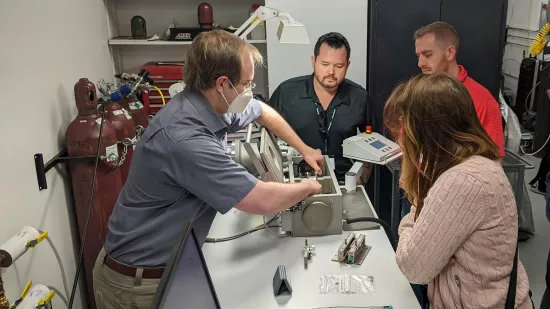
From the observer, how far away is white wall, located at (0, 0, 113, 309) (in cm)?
165

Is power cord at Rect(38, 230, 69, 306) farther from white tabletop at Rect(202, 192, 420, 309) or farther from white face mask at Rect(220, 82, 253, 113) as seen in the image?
white face mask at Rect(220, 82, 253, 113)

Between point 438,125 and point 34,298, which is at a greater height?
point 438,125

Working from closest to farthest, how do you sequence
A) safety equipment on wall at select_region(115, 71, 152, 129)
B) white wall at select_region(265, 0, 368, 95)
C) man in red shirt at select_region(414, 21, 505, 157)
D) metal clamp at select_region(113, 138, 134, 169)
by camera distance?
metal clamp at select_region(113, 138, 134, 169) < man in red shirt at select_region(414, 21, 505, 157) < safety equipment on wall at select_region(115, 71, 152, 129) < white wall at select_region(265, 0, 368, 95)

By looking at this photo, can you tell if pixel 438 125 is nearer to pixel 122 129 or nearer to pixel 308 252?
pixel 308 252

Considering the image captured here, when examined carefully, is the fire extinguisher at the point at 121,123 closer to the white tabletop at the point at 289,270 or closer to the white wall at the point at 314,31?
the white tabletop at the point at 289,270

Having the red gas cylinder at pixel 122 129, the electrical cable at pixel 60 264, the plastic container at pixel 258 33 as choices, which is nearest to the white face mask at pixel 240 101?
the red gas cylinder at pixel 122 129

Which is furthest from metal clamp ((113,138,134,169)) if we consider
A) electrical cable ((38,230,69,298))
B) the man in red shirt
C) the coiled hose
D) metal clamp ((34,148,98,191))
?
the coiled hose

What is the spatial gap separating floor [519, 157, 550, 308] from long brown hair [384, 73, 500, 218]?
74.2 inches

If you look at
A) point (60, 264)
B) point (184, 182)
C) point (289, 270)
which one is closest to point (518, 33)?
point (289, 270)

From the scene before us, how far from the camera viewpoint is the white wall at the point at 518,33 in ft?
16.0

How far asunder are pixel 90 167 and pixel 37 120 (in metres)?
0.31

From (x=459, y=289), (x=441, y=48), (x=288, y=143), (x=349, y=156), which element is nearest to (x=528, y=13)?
(x=441, y=48)

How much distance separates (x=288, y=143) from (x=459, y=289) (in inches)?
43.4

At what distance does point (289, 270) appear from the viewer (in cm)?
159
